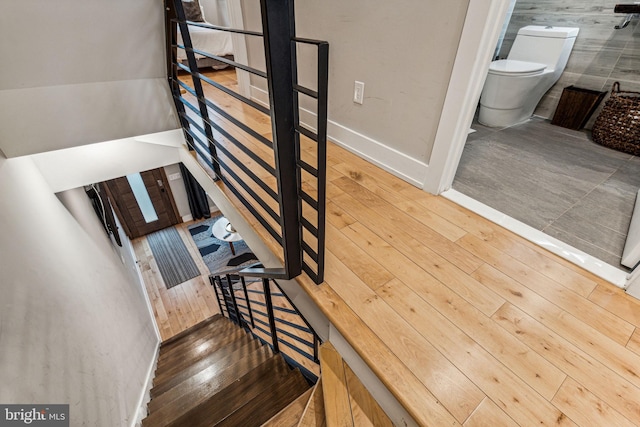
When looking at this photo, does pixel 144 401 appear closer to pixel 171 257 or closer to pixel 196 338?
pixel 196 338

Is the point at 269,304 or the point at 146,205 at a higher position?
the point at 269,304

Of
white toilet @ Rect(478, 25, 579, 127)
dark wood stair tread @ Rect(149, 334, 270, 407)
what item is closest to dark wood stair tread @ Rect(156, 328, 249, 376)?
dark wood stair tread @ Rect(149, 334, 270, 407)

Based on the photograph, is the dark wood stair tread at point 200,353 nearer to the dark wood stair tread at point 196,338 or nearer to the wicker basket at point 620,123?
the dark wood stair tread at point 196,338

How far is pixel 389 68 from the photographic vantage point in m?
1.59

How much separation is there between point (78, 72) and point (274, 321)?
193 cm

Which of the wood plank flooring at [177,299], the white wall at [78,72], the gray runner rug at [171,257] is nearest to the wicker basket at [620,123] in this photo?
the white wall at [78,72]

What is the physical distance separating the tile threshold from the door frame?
0.15m

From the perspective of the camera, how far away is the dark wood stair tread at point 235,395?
158cm

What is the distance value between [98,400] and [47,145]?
63.9 inches

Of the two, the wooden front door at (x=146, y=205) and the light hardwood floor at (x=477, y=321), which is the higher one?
the light hardwood floor at (x=477, y=321)

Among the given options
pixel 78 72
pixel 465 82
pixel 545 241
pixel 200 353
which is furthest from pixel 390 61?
pixel 200 353

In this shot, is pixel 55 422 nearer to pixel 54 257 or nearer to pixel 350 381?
pixel 54 257

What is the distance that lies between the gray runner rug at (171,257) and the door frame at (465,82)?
14.0 feet

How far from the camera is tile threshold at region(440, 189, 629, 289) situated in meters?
1.15
